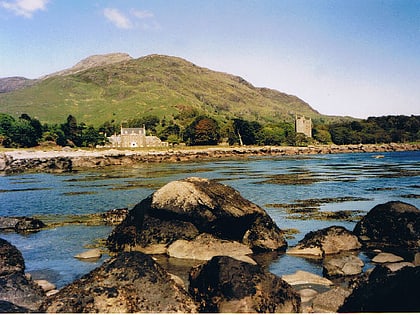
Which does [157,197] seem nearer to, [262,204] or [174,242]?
[174,242]

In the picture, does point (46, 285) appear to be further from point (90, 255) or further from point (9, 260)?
point (90, 255)

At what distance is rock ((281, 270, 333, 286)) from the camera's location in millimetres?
14344

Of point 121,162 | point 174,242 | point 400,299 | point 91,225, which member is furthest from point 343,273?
point 121,162

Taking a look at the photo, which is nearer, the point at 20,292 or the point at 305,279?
the point at 20,292

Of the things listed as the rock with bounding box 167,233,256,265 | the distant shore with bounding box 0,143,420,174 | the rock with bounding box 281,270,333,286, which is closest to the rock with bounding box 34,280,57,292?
the rock with bounding box 167,233,256,265

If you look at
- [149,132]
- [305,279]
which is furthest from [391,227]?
[149,132]

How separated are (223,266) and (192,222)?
817 centimetres

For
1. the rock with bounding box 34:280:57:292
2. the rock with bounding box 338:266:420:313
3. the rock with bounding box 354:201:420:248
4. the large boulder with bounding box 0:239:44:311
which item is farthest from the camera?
the rock with bounding box 354:201:420:248

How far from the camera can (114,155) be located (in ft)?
343

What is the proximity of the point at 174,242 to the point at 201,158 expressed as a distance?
105 m

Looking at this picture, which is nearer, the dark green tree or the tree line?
the tree line

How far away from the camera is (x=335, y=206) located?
32.9 metres

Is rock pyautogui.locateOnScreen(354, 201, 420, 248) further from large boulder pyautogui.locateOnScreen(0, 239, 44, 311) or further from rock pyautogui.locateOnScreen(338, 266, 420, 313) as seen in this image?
large boulder pyautogui.locateOnScreen(0, 239, 44, 311)

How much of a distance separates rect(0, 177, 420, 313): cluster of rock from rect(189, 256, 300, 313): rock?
1.1 inches
